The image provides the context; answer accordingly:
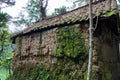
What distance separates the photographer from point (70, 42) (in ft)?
26.7

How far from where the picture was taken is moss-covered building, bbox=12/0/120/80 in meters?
7.50

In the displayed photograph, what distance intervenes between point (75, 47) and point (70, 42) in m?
0.32

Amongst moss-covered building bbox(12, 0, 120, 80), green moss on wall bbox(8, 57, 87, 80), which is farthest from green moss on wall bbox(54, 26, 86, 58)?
green moss on wall bbox(8, 57, 87, 80)

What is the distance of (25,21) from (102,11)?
1644 cm

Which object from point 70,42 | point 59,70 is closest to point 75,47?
point 70,42

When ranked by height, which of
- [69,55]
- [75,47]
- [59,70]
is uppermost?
[75,47]

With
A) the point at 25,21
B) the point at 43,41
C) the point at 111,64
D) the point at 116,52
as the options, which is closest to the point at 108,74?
the point at 111,64

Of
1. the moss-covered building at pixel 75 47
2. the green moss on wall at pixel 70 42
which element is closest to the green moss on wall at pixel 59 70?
the moss-covered building at pixel 75 47

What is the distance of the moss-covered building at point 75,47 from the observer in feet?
24.6

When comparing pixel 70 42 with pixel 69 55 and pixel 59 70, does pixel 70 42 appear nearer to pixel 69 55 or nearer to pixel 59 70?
pixel 69 55

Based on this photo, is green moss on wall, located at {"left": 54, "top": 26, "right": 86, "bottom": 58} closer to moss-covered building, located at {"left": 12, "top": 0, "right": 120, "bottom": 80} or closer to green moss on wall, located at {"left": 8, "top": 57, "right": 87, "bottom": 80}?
moss-covered building, located at {"left": 12, "top": 0, "right": 120, "bottom": 80}

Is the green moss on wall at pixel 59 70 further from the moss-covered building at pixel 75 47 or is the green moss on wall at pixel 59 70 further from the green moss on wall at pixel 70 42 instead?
the green moss on wall at pixel 70 42

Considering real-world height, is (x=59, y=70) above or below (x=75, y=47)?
below

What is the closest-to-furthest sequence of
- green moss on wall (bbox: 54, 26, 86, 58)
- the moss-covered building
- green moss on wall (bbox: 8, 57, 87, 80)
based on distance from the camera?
the moss-covered building → green moss on wall (bbox: 8, 57, 87, 80) → green moss on wall (bbox: 54, 26, 86, 58)
